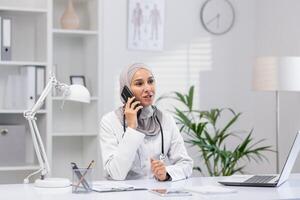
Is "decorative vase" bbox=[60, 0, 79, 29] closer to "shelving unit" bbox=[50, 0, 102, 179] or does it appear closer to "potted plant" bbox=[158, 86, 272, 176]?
"shelving unit" bbox=[50, 0, 102, 179]

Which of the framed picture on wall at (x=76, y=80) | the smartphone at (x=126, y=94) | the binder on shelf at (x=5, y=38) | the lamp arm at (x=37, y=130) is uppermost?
the binder on shelf at (x=5, y=38)

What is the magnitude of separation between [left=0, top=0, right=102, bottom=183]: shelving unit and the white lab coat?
112cm

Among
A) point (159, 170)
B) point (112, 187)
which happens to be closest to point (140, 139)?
point (159, 170)

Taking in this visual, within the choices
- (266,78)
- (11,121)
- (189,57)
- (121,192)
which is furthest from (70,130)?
(121,192)

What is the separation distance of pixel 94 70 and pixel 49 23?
0.48 m

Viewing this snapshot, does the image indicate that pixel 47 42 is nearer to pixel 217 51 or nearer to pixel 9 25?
pixel 9 25

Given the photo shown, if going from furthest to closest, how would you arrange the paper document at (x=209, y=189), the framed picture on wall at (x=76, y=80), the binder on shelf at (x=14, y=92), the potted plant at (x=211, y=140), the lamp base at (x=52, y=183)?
the framed picture on wall at (x=76, y=80), the potted plant at (x=211, y=140), the binder on shelf at (x=14, y=92), the lamp base at (x=52, y=183), the paper document at (x=209, y=189)

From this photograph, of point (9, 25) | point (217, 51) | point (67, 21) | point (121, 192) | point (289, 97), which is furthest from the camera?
point (217, 51)

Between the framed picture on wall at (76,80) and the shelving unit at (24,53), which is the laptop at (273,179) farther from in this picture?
the framed picture on wall at (76,80)

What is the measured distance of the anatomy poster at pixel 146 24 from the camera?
15.6 feet

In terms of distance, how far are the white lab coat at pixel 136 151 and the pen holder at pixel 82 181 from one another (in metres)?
0.46

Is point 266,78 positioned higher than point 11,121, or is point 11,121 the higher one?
point 266,78

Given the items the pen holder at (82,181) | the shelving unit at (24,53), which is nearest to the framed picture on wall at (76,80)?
the shelving unit at (24,53)

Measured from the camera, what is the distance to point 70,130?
4.59 meters
